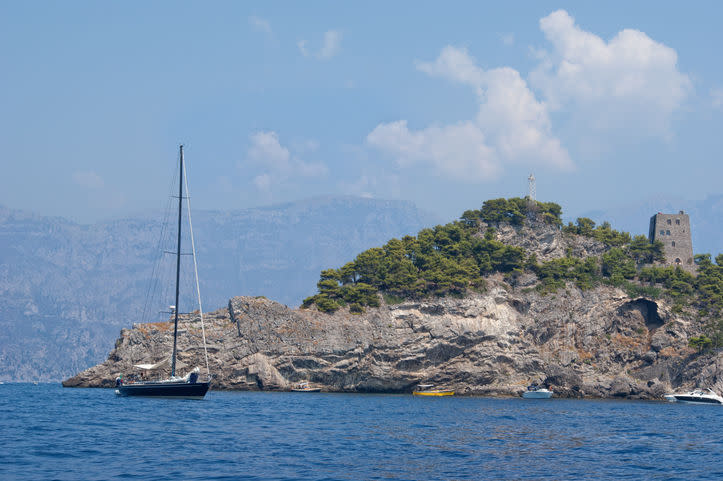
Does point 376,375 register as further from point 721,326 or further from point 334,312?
point 721,326

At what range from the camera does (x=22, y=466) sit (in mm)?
27000

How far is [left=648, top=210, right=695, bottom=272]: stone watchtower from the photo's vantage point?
100438 mm

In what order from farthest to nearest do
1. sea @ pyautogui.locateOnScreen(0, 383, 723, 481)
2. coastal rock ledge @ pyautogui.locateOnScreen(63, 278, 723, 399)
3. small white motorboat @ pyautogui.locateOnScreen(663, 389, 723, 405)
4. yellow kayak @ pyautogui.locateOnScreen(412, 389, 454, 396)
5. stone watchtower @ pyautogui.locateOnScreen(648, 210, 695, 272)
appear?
stone watchtower @ pyautogui.locateOnScreen(648, 210, 695, 272) < coastal rock ledge @ pyautogui.locateOnScreen(63, 278, 723, 399) < yellow kayak @ pyautogui.locateOnScreen(412, 389, 454, 396) < small white motorboat @ pyautogui.locateOnScreen(663, 389, 723, 405) < sea @ pyautogui.locateOnScreen(0, 383, 723, 481)

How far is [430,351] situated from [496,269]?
1671cm

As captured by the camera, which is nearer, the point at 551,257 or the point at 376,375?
the point at 376,375

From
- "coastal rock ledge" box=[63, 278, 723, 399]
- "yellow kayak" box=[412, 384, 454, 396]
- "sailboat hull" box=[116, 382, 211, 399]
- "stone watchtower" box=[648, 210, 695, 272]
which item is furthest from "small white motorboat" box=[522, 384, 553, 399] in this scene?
"sailboat hull" box=[116, 382, 211, 399]

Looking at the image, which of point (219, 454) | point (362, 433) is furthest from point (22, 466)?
point (362, 433)

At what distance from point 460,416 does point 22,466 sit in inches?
1217

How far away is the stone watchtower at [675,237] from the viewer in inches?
3954

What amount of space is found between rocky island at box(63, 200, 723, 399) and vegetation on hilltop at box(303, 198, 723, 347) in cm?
34

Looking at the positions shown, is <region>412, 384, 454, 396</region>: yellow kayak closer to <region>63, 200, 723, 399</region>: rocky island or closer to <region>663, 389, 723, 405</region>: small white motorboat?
<region>63, 200, 723, 399</region>: rocky island

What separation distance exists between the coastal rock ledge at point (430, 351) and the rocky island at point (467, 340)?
12 centimetres

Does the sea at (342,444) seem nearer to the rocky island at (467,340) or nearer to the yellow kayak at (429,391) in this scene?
the yellow kayak at (429,391)

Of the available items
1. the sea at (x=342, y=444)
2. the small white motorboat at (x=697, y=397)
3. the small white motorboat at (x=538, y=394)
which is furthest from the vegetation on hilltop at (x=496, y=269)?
the sea at (x=342, y=444)
